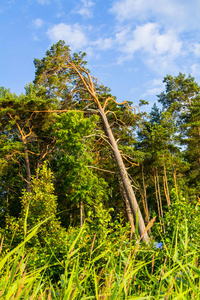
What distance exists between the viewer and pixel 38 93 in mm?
18281

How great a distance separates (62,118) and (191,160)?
12113 mm

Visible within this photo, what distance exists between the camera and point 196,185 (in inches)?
809

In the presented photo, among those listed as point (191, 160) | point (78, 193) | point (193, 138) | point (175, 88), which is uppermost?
point (175, 88)

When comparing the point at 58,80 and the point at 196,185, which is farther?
the point at 196,185

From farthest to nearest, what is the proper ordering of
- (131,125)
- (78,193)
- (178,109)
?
(178,109) → (131,125) → (78,193)

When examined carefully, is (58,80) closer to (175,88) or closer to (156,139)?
(156,139)

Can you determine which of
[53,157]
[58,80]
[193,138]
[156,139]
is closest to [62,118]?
[58,80]

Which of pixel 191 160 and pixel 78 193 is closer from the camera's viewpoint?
pixel 78 193

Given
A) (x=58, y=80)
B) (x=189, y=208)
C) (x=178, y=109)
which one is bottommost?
(x=189, y=208)

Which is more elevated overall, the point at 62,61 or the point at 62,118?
the point at 62,61

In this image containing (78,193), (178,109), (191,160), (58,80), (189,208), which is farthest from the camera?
(178,109)

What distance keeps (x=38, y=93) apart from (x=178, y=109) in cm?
1508

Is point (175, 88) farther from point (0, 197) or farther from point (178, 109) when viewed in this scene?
point (0, 197)

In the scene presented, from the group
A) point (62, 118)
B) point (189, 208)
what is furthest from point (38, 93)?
point (189, 208)
